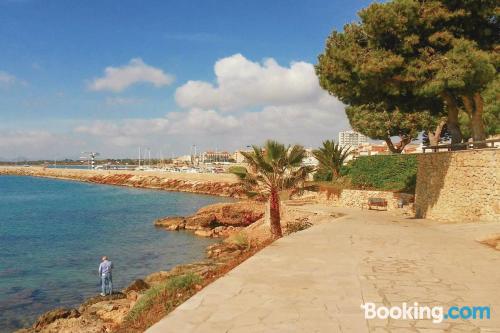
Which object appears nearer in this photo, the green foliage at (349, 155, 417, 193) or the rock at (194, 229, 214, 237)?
the green foliage at (349, 155, 417, 193)

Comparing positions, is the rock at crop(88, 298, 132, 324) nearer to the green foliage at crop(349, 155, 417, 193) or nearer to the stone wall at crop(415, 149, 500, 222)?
the stone wall at crop(415, 149, 500, 222)

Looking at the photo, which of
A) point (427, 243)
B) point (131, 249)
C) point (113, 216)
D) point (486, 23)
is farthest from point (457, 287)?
point (113, 216)

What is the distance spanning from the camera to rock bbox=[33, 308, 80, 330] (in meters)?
14.1

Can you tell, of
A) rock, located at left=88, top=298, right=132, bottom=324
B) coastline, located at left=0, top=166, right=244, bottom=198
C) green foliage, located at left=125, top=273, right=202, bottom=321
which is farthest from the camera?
coastline, located at left=0, top=166, right=244, bottom=198

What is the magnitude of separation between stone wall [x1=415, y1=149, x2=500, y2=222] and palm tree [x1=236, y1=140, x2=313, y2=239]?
7119mm

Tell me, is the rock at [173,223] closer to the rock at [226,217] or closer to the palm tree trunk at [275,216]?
the rock at [226,217]

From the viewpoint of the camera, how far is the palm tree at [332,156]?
38906 mm

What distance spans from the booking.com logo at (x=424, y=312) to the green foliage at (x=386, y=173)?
77.6 ft

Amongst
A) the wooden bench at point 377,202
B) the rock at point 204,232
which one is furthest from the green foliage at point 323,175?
the rock at point 204,232

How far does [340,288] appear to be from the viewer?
315 inches

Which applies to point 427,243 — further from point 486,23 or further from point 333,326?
point 486,23

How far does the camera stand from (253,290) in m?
7.94

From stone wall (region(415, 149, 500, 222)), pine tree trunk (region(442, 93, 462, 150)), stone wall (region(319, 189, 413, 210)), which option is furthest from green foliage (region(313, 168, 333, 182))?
pine tree trunk (region(442, 93, 462, 150))

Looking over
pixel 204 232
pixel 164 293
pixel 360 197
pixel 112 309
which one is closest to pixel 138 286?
pixel 112 309
